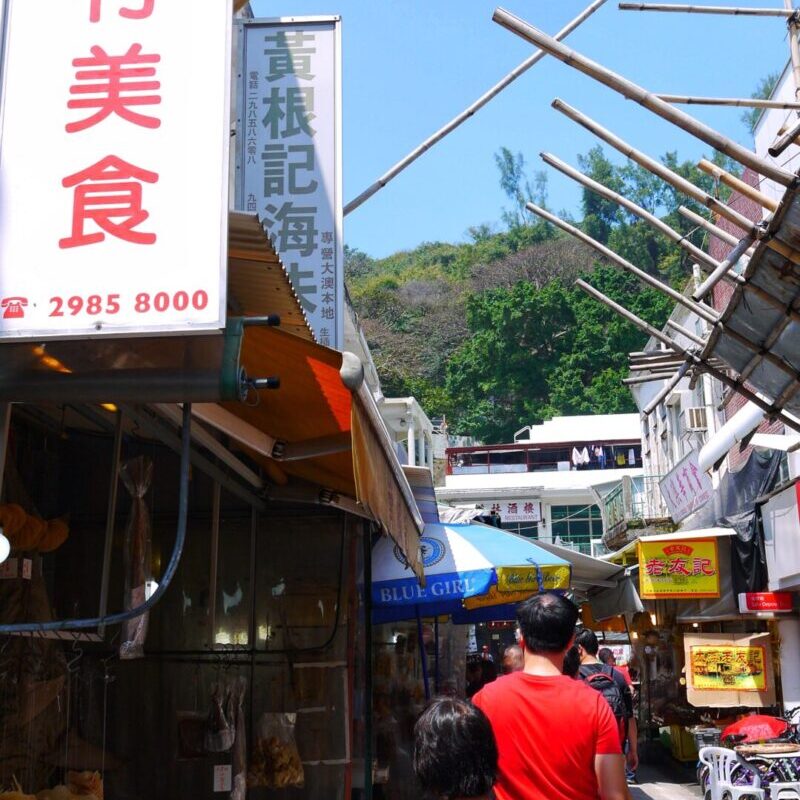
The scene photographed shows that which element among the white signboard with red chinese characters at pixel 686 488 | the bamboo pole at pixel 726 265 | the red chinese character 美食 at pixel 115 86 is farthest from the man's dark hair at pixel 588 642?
the white signboard with red chinese characters at pixel 686 488

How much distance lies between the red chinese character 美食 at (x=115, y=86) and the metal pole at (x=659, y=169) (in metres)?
4.15

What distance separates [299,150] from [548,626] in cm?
530

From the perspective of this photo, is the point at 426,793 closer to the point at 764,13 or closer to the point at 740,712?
the point at 764,13

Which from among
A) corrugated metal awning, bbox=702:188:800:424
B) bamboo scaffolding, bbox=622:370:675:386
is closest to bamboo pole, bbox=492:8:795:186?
corrugated metal awning, bbox=702:188:800:424

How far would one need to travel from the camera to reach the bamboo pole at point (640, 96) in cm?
579

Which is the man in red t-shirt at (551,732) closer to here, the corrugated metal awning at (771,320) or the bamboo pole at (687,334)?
the corrugated metal awning at (771,320)

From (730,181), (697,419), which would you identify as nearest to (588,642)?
(730,181)

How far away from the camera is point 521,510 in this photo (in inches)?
1809

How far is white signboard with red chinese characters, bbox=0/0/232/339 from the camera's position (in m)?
3.38

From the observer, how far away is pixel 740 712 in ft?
50.6

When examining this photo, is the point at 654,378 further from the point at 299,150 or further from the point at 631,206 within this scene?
the point at 299,150

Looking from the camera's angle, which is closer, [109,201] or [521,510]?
[109,201]

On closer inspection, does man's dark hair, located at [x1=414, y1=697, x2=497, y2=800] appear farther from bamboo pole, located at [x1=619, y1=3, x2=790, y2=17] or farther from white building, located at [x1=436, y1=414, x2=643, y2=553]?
white building, located at [x1=436, y1=414, x2=643, y2=553]

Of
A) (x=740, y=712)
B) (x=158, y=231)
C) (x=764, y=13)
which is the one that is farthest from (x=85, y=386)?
(x=740, y=712)
